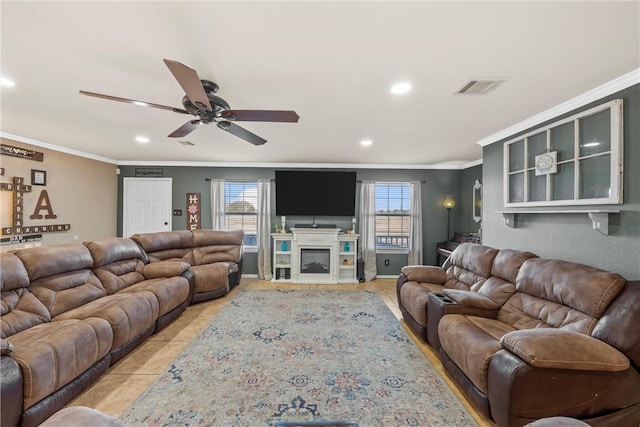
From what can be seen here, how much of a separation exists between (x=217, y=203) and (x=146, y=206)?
1657mm

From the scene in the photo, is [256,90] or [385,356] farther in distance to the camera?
[385,356]

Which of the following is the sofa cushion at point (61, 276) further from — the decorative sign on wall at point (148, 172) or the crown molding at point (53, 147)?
the decorative sign on wall at point (148, 172)

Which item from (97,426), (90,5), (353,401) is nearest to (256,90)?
(90,5)

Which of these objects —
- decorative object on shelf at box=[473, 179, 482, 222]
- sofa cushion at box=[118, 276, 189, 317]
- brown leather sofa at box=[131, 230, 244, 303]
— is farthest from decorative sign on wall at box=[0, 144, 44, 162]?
decorative object on shelf at box=[473, 179, 482, 222]

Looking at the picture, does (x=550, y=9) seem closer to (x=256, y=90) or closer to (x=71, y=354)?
(x=256, y=90)

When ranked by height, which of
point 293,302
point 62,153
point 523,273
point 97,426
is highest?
point 62,153

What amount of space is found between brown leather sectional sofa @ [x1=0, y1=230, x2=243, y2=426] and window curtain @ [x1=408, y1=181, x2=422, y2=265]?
14.0ft

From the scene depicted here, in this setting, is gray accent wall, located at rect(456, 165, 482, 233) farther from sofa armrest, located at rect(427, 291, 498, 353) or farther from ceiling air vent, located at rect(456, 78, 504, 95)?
ceiling air vent, located at rect(456, 78, 504, 95)

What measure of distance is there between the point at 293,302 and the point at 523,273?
10.0ft

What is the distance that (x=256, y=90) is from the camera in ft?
7.45

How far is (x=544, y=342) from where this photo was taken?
5.04 feet

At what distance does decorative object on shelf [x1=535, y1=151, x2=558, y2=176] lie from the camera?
8.53 ft

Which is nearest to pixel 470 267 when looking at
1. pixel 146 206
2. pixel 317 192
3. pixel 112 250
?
pixel 317 192

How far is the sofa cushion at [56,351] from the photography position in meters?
1.57
